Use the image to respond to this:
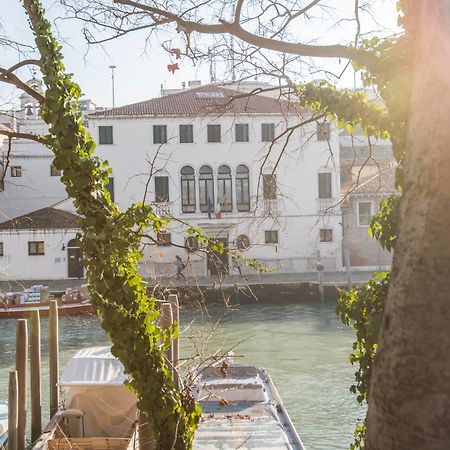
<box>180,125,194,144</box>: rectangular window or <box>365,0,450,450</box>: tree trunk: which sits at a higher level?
<box>180,125,194,144</box>: rectangular window

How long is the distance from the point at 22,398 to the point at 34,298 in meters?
14.7

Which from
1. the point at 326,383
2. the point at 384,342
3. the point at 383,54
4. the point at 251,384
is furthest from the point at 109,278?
the point at 326,383

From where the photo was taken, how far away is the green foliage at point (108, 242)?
4.53 m

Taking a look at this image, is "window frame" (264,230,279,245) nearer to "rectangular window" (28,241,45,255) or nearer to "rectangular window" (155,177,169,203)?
"rectangular window" (155,177,169,203)

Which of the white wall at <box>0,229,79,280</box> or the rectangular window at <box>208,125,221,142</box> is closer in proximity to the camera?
the white wall at <box>0,229,79,280</box>

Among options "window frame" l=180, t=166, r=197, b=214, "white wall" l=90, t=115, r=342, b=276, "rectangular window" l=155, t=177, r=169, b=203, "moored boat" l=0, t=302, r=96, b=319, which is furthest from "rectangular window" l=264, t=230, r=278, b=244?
"moored boat" l=0, t=302, r=96, b=319

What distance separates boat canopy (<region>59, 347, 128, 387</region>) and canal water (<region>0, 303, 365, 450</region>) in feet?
3.55

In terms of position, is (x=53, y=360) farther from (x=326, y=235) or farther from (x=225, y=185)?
(x=326, y=235)

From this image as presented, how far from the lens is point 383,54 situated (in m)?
4.09

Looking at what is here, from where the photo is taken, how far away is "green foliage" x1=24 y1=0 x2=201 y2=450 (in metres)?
4.53

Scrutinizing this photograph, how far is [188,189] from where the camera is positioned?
99.0 feet

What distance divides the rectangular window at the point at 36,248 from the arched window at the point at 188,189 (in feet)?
20.4

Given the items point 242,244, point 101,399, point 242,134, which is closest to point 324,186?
point 242,134

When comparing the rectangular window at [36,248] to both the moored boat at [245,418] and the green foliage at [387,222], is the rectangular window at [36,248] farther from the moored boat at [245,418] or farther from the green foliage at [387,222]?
the green foliage at [387,222]
